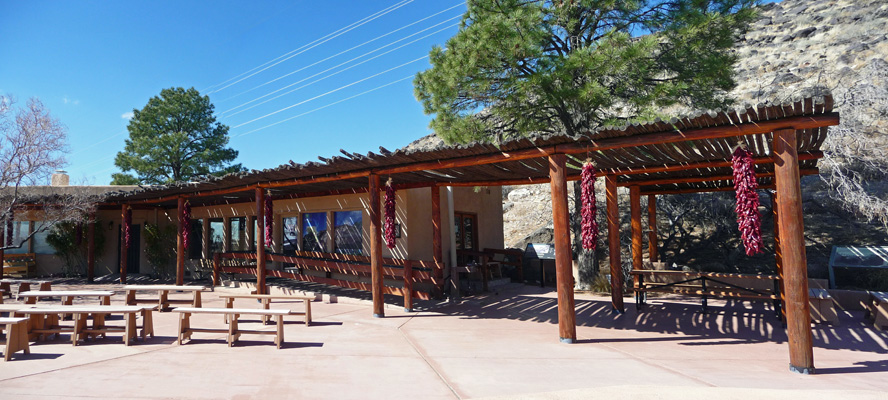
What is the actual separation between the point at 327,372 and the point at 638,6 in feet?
→ 30.1

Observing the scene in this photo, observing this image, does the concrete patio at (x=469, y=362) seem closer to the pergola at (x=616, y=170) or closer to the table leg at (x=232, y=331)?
the table leg at (x=232, y=331)

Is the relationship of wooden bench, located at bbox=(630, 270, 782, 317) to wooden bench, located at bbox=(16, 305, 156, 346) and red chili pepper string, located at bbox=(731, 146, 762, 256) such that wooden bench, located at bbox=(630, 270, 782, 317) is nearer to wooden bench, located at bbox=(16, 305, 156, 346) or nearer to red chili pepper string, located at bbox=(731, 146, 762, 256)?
red chili pepper string, located at bbox=(731, 146, 762, 256)

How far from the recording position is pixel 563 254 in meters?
5.81

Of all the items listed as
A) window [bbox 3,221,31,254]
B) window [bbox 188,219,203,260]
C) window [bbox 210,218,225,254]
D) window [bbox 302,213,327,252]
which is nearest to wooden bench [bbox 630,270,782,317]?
window [bbox 302,213,327,252]

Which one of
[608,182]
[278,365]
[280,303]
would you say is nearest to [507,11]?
[608,182]

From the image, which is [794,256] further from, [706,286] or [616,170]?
[706,286]

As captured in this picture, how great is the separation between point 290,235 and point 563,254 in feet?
27.4

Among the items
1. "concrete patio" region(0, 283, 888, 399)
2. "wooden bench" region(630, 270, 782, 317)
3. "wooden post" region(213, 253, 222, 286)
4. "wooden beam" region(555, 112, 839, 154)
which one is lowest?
"concrete patio" region(0, 283, 888, 399)

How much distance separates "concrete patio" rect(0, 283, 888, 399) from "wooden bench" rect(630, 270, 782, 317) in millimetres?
410

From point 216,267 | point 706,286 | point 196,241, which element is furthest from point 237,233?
point 706,286

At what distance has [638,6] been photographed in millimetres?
9430

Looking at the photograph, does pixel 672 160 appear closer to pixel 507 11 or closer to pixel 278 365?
pixel 507 11

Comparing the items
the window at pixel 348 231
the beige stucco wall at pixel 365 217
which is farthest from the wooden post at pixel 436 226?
the window at pixel 348 231

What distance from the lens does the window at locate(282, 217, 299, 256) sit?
468 inches
